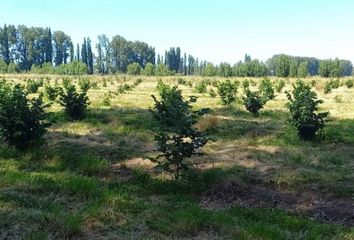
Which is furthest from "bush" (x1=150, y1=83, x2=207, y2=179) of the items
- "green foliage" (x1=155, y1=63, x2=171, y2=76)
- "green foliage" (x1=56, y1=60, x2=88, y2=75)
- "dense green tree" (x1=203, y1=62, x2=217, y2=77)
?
"dense green tree" (x1=203, y1=62, x2=217, y2=77)

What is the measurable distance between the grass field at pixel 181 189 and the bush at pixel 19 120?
317 mm

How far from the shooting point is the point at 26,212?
5934mm

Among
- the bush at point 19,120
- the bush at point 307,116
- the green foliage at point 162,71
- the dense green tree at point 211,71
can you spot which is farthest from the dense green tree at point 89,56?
the bush at point 19,120

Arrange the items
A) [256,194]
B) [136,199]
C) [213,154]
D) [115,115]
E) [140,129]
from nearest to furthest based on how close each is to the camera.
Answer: [136,199] → [256,194] → [213,154] → [140,129] → [115,115]

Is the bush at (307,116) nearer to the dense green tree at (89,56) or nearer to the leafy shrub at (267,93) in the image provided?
the leafy shrub at (267,93)

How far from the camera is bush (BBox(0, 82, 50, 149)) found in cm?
1028

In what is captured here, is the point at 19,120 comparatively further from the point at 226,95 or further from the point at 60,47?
the point at 60,47

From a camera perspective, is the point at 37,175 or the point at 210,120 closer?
the point at 37,175

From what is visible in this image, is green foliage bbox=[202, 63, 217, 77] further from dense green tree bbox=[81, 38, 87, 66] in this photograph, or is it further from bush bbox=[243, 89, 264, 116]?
bush bbox=[243, 89, 264, 116]

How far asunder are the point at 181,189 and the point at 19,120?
454 centimetres

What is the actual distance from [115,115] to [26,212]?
37.6ft

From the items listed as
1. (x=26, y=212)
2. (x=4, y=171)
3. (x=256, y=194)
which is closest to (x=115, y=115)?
(x=4, y=171)

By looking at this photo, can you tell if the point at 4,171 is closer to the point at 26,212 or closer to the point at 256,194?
the point at 26,212

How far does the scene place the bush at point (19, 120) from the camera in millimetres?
10281
